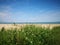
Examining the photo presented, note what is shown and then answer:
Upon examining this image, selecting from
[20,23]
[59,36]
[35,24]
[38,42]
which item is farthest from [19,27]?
[59,36]

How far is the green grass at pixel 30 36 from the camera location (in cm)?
210

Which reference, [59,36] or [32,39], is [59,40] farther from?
[32,39]

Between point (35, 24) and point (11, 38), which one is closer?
point (11, 38)

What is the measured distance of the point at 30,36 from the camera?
220 cm

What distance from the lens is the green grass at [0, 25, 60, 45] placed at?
6.89ft

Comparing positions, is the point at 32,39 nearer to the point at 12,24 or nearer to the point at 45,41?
the point at 45,41

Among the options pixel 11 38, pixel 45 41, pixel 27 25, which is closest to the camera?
pixel 11 38

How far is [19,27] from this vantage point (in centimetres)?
241

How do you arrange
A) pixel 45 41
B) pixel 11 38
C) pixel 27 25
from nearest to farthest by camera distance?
1. pixel 11 38
2. pixel 45 41
3. pixel 27 25

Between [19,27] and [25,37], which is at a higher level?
[19,27]

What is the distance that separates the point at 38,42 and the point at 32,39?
111 millimetres

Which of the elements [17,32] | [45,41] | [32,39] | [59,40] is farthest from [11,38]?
[59,40]

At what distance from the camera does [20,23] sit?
251cm

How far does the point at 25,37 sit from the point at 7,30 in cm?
38
